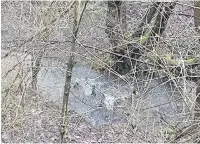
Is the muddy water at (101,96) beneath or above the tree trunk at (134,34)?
beneath

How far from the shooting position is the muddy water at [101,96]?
5387mm

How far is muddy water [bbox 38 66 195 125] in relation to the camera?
5.39m

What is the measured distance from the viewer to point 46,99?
5.79m

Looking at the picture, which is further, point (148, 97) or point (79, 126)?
point (79, 126)

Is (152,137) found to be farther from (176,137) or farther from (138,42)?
(138,42)

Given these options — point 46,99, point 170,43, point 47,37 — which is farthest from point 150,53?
point 46,99

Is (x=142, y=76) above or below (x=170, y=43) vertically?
below

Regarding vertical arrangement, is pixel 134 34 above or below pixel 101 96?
above

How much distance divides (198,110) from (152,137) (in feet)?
1.88

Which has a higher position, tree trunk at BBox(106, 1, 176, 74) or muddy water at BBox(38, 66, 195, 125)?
tree trunk at BBox(106, 1, 176, 74)

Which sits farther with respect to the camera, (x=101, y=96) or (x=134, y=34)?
(x=101, y=96)

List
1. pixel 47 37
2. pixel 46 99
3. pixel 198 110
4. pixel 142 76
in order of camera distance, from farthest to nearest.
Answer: pixel 46 99, pixel 142 76, pixel 47 37, pixel 198 110

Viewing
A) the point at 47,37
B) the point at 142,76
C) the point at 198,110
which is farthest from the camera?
the point at 142,76

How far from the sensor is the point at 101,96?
6367mm
